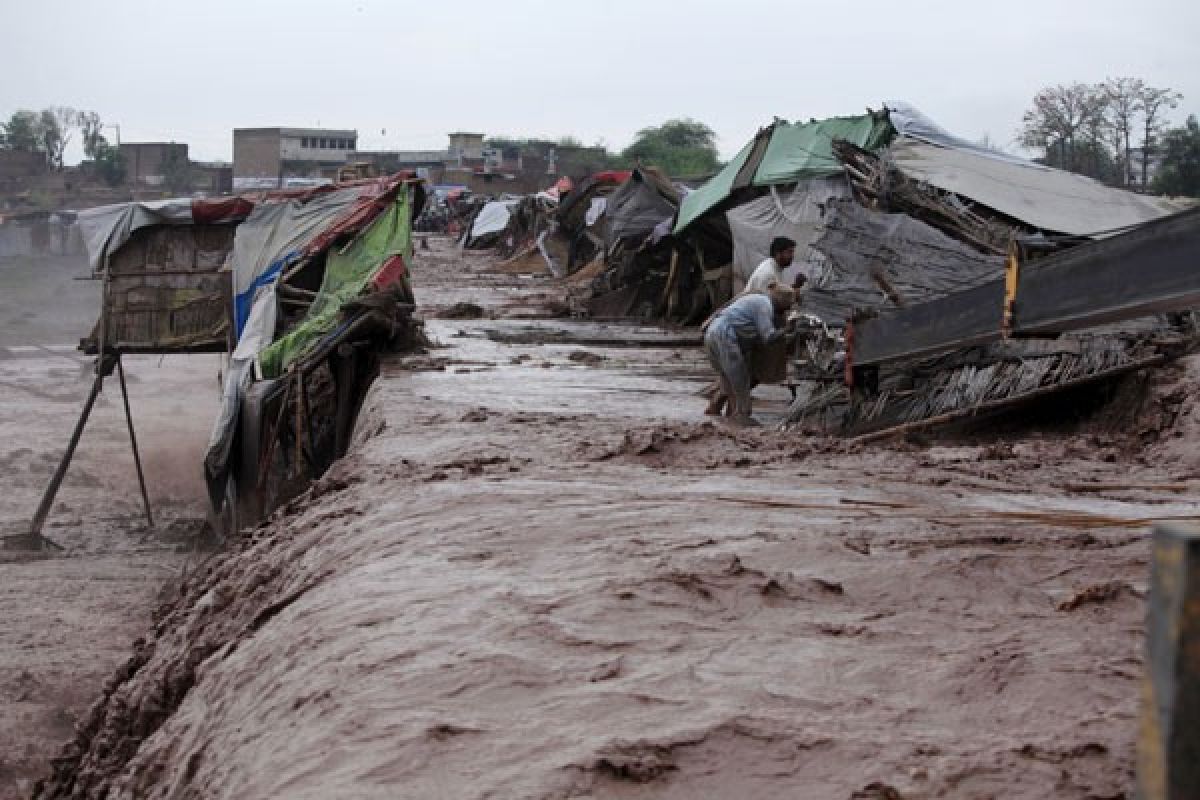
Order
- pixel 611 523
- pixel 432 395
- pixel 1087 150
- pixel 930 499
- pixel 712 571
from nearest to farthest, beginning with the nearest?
pixel 712 571 < pixel 611 523 < pixel 930 499 < pixel 432 395 < pixel 1087 150

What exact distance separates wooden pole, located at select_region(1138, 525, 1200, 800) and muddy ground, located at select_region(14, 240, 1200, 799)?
901 mm

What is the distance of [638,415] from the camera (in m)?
9.20

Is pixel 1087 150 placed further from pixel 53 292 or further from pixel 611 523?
pixel 611 523

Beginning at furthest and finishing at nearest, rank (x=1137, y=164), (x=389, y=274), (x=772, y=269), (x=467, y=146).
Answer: (x=467, y=146), (x=1137, y=164), (x=389, y=274), (x=772, y=269)

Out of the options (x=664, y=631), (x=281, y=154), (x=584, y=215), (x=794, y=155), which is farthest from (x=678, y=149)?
(x=664, y=631)

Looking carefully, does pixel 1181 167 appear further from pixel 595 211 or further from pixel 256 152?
pixel 256 152

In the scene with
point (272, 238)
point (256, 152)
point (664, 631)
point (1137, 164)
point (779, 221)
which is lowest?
point (664, 631)

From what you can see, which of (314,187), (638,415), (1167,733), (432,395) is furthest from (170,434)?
(1167,733)

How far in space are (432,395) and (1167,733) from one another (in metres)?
8.39

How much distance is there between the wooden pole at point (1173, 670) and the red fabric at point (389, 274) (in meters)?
10.4

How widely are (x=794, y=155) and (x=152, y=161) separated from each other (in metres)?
60.6

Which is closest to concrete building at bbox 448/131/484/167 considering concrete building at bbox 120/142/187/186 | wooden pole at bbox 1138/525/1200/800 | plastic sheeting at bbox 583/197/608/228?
concrete building at bbox 120/142/187/186

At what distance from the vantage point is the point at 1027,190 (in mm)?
12391

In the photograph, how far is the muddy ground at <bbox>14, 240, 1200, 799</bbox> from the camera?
2875mm
